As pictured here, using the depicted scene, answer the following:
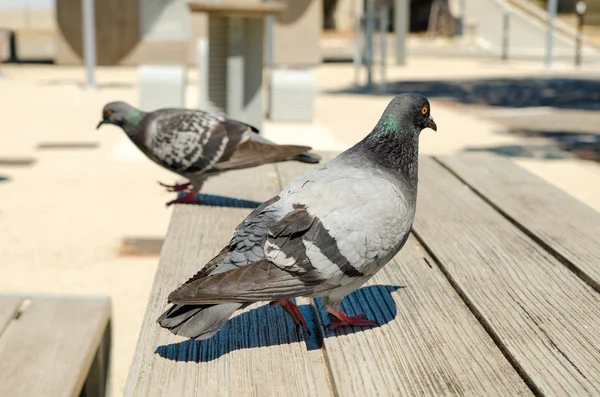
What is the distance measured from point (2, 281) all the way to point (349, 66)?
777 inches

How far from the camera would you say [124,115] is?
473 centimetres

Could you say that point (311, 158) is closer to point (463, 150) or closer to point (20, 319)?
point (20, 319)

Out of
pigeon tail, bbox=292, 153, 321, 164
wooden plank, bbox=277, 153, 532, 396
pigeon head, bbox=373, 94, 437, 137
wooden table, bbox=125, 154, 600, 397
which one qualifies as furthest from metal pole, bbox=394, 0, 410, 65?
wooden plank, bbox=277, 153, 532, 396

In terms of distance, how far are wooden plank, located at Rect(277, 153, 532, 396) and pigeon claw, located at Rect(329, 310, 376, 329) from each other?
0.08 feet

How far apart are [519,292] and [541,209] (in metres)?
1.00

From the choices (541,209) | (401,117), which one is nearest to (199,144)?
(541,209)

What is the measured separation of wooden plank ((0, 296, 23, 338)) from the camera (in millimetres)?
3598

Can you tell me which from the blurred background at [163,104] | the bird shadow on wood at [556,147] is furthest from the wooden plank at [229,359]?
the bird shadow on wood at [556,147]

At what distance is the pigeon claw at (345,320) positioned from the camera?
2203 mm

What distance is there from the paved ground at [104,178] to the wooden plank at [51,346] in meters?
0.60

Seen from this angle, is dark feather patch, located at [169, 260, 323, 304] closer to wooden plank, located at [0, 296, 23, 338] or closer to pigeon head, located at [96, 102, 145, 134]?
wooden plank, located at [0, 296, 23, 338]

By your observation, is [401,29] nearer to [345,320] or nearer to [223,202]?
[223,202]

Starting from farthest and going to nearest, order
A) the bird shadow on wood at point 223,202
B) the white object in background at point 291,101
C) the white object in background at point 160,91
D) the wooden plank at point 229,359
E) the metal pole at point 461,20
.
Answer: the metal pole at point 461,20 → the white object in background at point 160,91 → the white object in background at point 291,101 → the bird shadow on wood at point 223,202 → the wooden plank at point 229,359

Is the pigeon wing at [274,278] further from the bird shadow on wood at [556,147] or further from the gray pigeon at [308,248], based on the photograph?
the bird shadow on wood at [556,147]
